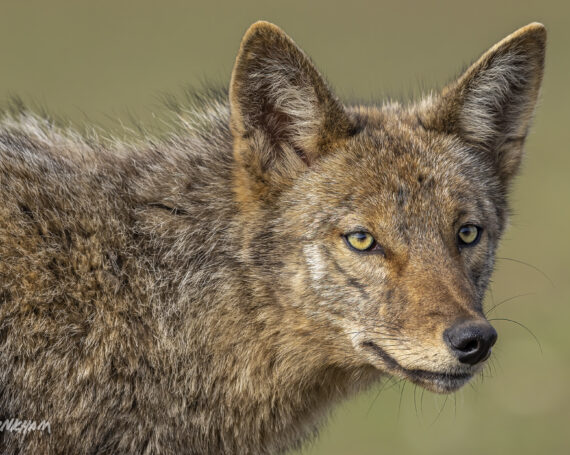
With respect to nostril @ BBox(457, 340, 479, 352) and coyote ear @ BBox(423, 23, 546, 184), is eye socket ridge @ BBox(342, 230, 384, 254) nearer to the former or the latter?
nostril @ BBox(457, 340, 479, 352)

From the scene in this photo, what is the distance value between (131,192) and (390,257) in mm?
1806

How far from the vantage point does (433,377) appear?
6.14m

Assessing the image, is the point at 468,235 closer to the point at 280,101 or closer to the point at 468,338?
the point at 468,338

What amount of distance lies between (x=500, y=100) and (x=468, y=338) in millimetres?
2233

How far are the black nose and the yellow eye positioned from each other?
81 cm

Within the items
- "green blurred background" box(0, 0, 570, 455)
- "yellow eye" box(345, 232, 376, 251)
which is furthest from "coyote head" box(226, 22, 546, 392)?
"green blurred background" box(0, 0, 570, 455)

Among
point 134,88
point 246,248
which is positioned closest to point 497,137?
point 246,248

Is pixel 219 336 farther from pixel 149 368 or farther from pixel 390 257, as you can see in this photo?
pixel 390 257

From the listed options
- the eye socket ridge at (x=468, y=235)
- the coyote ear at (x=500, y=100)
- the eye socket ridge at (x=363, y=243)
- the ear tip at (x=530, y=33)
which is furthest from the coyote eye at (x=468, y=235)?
the ear tip at (x=530, y=33)

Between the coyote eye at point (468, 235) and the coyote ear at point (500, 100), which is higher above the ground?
the coyote ear at point (500, 100)

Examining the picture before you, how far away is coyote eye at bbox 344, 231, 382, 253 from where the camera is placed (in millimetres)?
6430

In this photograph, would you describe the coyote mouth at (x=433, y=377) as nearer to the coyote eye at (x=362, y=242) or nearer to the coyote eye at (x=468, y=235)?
the coyote eye at (x=362, y=242)

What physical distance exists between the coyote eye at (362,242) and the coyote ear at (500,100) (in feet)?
3.68

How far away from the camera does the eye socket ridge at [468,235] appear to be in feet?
21.8
